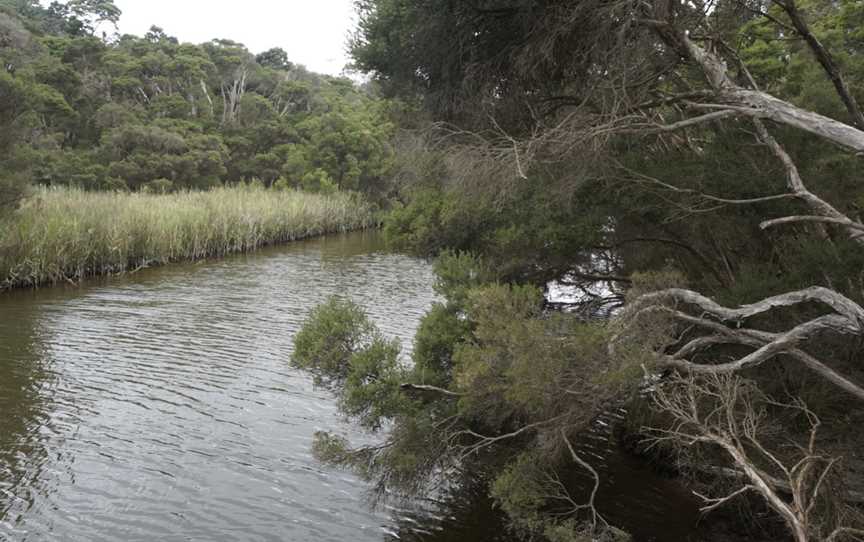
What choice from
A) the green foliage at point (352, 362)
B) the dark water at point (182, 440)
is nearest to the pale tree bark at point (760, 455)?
the dark water at point (182, 440)

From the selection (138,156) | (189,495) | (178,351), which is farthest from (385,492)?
(138,156)

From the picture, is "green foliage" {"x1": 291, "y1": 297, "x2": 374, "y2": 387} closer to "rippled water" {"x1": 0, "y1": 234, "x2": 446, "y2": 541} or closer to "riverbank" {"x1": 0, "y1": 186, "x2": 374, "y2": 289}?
"rippled water" {"x1": 0, "y1": 234, "x2": 446, "y2": 541}

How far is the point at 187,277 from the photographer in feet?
59.8

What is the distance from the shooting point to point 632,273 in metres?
6.98

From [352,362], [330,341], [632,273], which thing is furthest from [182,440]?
[632,273]

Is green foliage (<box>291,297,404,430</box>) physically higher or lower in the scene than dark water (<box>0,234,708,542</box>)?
higher

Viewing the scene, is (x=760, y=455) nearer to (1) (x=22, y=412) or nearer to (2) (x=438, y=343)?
(2) (x=438, y=343)

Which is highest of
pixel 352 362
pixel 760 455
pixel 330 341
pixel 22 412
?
pixel 330 341

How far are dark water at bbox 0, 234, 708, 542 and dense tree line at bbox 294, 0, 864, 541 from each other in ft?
1.98

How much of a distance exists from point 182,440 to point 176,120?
2854cm

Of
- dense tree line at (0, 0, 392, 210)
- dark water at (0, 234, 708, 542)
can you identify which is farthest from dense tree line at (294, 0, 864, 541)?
dense tree line at (0, 0, 392, 210)

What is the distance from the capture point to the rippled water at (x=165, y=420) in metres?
6.50

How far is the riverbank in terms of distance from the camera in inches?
610

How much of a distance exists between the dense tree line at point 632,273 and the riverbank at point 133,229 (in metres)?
10.9
